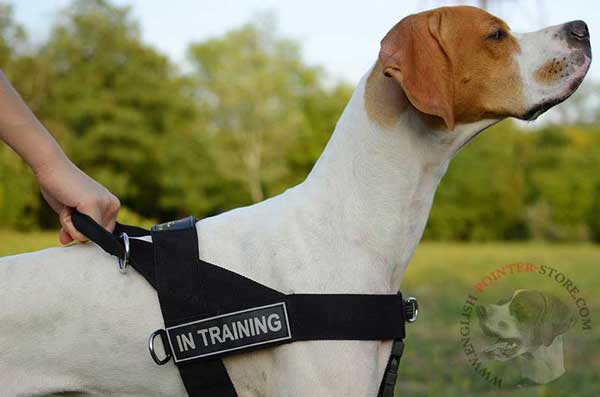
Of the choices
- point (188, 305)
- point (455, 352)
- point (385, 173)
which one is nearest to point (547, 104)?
point (385, 173)

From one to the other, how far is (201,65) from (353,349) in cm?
4595

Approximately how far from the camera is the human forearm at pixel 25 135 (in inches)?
112

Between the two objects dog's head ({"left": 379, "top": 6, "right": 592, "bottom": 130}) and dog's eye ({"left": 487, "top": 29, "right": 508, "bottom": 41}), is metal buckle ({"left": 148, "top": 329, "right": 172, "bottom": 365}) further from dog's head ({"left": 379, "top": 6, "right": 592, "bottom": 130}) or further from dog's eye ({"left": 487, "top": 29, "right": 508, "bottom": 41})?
dog's eye ({"left": 487, "top": 29, "right": 508, "bottom": 41})

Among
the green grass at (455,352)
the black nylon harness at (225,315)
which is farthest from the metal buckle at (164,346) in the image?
the green grass at (455,352)

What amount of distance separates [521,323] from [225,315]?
212 cm

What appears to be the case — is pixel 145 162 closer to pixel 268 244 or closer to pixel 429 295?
pixel 429 295

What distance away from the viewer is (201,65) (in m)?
47.1

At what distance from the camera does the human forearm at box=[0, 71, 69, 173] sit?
2838 millimetres

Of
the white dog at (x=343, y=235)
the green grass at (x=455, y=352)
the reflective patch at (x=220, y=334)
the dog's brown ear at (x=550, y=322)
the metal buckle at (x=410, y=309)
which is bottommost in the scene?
the green grass at (x=455, y=352)

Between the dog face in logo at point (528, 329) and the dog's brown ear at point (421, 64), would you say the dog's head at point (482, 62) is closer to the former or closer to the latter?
the dog's brown ear at point (421, 64)

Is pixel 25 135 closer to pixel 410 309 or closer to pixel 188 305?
pixel 188 305

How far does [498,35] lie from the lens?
2.83 m

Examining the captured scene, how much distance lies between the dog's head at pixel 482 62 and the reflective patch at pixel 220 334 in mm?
1009

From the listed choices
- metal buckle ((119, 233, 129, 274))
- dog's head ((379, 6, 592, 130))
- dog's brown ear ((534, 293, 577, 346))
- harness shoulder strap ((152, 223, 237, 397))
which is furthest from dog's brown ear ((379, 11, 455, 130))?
dog's brown ear ((534, 293, 577, 346))
